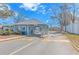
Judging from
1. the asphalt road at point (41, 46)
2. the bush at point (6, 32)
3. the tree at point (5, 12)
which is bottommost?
the asphalt road at point (41, 46)

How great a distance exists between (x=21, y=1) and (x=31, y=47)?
1699 millimetres

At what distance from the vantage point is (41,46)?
11781mm

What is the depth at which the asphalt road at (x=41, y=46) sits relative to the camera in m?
11.2

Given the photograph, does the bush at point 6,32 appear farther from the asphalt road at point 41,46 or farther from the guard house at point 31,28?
the asphalt road at point 41,46

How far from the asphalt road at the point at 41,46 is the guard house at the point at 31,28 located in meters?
0.24

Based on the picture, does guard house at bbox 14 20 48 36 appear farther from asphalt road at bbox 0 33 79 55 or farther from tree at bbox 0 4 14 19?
tree at bbox 0 4 14 19

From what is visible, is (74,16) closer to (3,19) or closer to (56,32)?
(56,32)

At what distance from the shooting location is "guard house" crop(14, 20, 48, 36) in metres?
11.8

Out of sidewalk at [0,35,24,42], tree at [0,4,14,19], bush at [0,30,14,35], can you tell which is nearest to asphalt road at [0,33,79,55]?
sidewalk at [0,35,24,42]

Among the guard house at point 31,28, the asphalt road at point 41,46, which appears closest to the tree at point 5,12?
the guard house at point 31,28

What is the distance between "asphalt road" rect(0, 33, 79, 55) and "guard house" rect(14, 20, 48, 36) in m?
0.24

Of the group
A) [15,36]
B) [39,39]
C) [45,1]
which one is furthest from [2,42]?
[45,1]

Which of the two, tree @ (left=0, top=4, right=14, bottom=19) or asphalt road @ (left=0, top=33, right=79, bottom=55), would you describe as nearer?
asphalt road @ (left=0, top=33, right=79, bottom=55)

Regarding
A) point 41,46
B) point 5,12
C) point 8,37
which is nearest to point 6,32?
point 8,37
